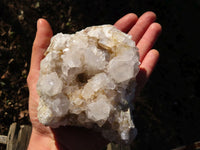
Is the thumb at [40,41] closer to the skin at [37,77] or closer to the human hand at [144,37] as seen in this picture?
the skin at [37,77]

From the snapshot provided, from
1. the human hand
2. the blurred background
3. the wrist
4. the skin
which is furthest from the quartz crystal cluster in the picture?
the blurred background

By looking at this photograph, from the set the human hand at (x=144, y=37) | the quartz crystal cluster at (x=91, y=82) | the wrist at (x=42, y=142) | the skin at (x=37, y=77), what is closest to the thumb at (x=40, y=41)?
the skin at (x=37, y=77)

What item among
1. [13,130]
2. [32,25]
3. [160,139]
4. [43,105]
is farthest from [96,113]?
[32,25]

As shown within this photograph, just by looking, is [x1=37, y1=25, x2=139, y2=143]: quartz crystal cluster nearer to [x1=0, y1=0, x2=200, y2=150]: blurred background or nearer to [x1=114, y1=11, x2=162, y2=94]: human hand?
[x1=114, y1=11, x2=162, y2=94]: human hand

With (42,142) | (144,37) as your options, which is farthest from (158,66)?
(42,142)

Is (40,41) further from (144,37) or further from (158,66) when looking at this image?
(158,66)

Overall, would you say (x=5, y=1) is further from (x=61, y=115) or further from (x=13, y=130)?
(x=61, y=115)

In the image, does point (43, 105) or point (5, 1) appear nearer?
point (43, 105)
